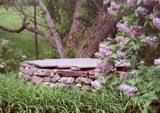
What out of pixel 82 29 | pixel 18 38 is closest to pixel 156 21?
pixel 82 29

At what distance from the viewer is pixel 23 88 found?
4.65 m

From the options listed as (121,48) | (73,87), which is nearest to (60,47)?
(73,87)

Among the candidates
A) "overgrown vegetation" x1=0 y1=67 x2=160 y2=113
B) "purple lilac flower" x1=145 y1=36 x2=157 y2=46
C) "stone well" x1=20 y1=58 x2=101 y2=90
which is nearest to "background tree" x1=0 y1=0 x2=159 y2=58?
"stone well" x1=20 y1=58 x2=101 y2=90

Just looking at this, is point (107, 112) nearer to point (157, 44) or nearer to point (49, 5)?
point (157, 44)

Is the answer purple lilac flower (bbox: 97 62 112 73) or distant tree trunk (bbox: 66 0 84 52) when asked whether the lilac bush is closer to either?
purple lilac flower (bbox: 97 62 112 73)

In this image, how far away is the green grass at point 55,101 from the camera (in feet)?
13.7

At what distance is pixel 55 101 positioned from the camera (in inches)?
171

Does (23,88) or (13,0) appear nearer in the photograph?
(23,88)

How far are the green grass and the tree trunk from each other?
2550mm

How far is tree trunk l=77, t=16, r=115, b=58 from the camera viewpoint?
283 inches

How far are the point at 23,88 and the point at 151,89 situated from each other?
76.4 inches

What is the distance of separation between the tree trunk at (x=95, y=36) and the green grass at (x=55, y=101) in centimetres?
255

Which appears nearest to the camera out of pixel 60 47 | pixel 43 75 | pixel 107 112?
pixel 107 112

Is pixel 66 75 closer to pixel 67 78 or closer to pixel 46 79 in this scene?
pixel 67 78
